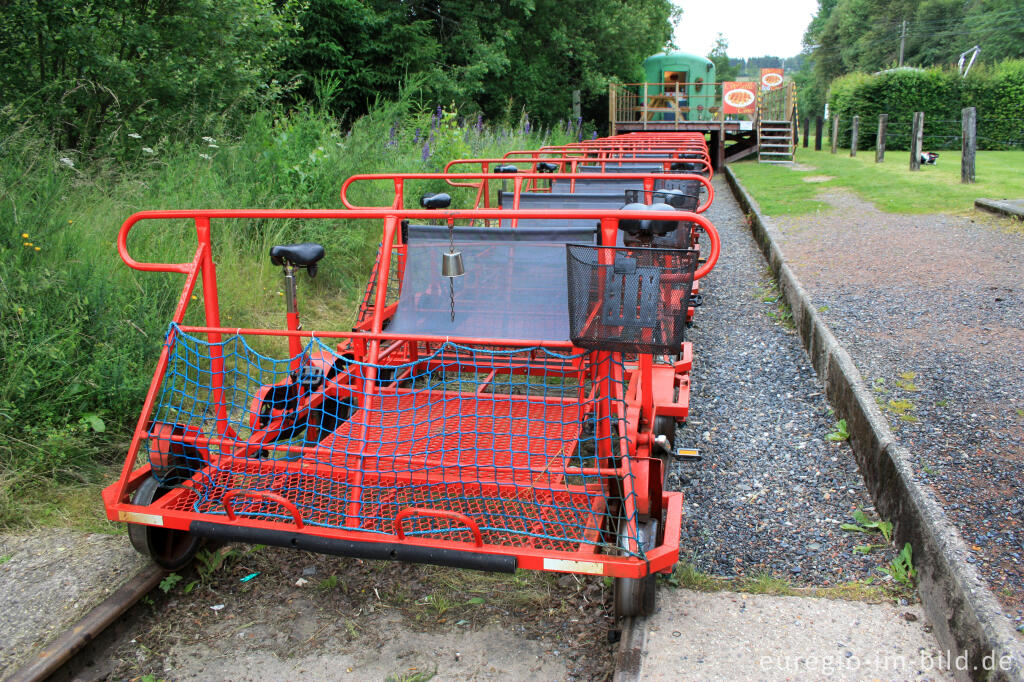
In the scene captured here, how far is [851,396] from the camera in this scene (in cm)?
453

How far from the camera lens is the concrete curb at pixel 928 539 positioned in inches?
95.7

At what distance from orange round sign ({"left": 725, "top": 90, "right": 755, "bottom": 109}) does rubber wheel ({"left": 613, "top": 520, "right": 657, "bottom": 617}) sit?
25720 millimetres

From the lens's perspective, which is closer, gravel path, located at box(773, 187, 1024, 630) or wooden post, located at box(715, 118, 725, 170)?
gravel path, located at box(773, 187, 1024, 630)

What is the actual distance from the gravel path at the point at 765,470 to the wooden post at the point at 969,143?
9844mm

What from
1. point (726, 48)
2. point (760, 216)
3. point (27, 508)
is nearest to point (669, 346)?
point (27, 508)

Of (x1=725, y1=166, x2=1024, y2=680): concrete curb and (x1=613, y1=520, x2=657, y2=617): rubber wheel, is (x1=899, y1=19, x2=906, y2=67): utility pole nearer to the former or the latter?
(x1=725, y1=166, x2=1024, y2=680): concrete curb

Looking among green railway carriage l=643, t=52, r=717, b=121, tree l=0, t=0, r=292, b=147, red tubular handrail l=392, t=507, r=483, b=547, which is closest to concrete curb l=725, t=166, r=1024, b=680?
red tubular handrail l=392, t=507, r=483, b=547

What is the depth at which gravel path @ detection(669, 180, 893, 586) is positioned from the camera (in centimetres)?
341

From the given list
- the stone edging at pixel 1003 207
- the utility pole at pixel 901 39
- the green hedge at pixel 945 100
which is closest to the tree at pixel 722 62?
the utility pole at pixel 901 39

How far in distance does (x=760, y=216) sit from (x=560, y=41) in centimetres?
1617

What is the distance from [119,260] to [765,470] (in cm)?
443

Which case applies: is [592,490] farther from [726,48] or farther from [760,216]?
[726,48]

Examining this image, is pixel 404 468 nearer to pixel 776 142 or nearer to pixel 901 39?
pixel 776 142

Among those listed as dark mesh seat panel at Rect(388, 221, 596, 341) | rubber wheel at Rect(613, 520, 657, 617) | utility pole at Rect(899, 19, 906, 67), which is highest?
utility pole at Rect(899, 19, 906, 67)
